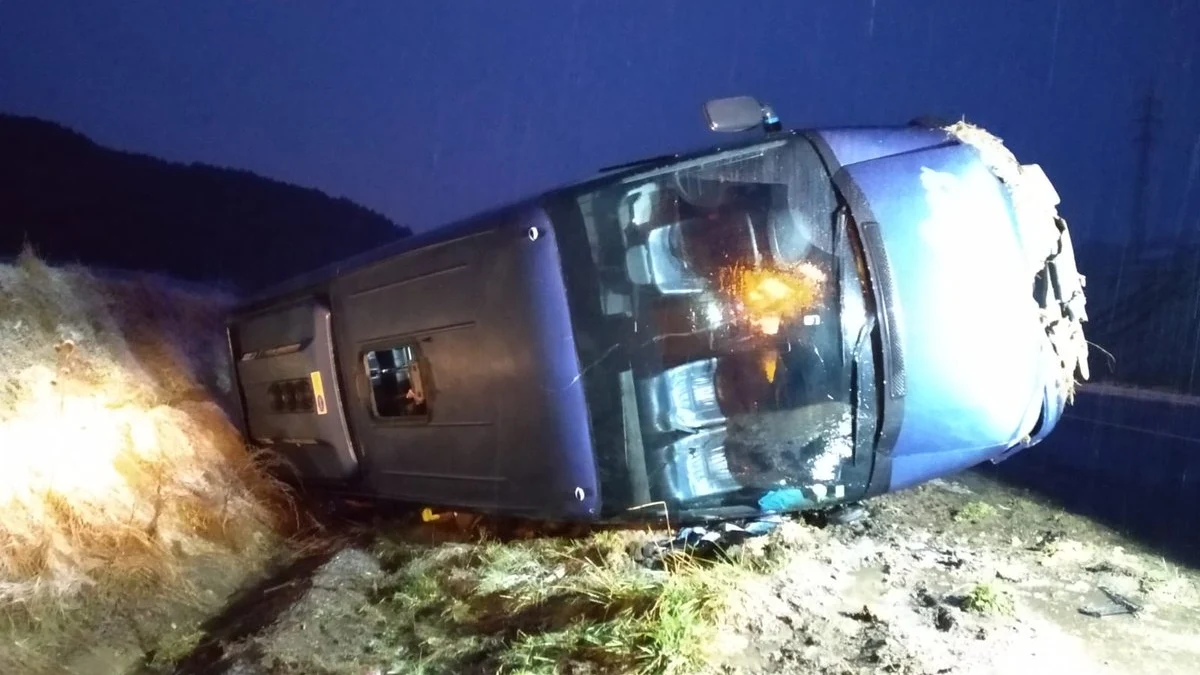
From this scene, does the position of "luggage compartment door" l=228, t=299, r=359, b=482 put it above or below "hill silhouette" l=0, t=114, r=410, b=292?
below

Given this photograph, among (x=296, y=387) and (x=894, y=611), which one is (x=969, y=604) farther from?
(x=296, y=387)

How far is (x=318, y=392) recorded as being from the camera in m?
4.86

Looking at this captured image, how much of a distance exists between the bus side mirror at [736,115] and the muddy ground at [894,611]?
2137mm

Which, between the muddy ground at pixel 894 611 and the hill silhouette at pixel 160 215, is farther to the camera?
the hill silhouette at pixel 160 215

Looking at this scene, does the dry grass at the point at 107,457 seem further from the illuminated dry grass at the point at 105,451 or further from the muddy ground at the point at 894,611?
the muddy ground at the point at 894,611

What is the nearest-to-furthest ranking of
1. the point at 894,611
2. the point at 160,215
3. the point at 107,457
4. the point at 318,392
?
the point at 894,611 < the point at 318,392 < the point at 107,457 < the point at 160,215

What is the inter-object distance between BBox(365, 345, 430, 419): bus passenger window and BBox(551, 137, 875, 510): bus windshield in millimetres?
1067

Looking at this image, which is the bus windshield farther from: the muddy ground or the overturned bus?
the muddy ground

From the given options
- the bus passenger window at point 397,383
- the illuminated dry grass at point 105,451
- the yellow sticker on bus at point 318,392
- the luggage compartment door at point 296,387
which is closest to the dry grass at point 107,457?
the illuminated dry grass at point 105,451

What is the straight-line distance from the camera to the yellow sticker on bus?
483cm

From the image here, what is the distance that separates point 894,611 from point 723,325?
1.52 m

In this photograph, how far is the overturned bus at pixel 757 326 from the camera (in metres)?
3.57

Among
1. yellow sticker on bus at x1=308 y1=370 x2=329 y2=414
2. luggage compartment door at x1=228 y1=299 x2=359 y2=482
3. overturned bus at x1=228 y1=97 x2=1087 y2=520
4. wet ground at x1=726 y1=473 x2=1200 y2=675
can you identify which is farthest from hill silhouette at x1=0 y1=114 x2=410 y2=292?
wet ground at x1=726 y1=473 x2=1200 y2=675

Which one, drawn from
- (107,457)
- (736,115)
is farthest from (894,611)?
(107,457)
